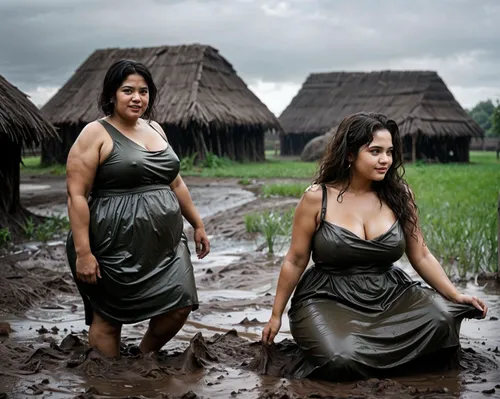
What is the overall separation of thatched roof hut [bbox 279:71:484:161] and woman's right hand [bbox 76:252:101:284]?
79.8ft

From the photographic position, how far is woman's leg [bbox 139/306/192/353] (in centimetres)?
407

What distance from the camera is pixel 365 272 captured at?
4.05m

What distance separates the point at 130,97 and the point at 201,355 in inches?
55.9

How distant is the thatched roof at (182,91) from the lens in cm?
2395

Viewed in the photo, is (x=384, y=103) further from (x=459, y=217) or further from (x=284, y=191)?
(x=459, y=217)

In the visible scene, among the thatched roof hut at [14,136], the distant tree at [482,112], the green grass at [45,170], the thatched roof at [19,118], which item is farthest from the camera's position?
the distant tree at [482,112]

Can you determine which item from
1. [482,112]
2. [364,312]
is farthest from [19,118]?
[482,112]

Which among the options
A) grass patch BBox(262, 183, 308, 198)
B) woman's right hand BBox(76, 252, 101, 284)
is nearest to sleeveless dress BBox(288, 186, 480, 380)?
woman's right hand BBox(76, 252, 101, 284)

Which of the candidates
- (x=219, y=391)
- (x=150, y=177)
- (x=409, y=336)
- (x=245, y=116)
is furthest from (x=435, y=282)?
(x=245, y=116)

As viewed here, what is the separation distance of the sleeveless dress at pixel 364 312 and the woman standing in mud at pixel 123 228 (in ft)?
2.19

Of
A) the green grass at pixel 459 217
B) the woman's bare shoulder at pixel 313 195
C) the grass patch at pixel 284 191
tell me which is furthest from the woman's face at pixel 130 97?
the grass patch at pixel 284 191

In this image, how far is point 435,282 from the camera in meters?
4.14

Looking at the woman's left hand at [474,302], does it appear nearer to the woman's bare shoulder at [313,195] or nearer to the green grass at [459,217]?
the woman's bare shoulder at [313,195]

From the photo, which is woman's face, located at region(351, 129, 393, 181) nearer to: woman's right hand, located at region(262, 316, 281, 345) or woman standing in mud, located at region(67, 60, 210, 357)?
woman's right hand, located at region(262, 316, 281, 345)
